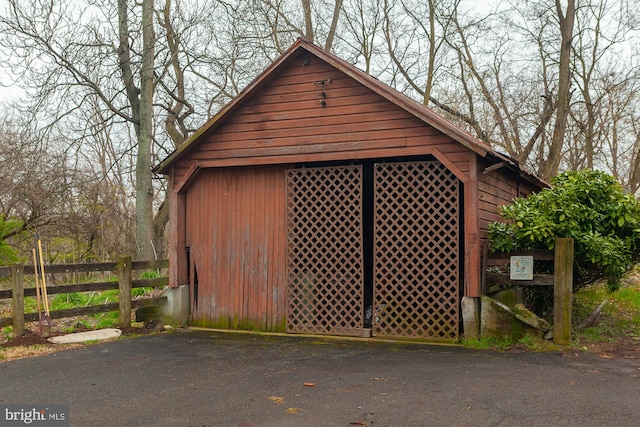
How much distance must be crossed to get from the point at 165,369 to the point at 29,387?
1.54 metres

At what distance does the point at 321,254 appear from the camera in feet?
33.0

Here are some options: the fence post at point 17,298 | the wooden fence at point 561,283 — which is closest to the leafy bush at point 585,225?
the wooden fence at point 561,283

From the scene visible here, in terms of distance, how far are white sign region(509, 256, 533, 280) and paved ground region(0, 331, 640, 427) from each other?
1187 millimetres

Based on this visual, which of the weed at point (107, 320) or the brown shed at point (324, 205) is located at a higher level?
the brown shed at point (324, 205)

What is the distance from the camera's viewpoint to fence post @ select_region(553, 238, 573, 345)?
8391 mm

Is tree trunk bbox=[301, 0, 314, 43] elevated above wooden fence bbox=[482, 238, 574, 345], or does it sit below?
above

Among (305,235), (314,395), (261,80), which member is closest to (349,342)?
(305,235)

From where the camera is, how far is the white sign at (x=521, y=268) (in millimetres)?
8594

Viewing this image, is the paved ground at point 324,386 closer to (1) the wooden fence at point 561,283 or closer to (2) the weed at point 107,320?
(1) the wooden fence at point 561,283

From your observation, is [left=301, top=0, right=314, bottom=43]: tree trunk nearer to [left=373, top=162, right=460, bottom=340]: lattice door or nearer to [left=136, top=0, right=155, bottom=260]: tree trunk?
[left=136, top=0, right=155, bottom=260]: tree trunk

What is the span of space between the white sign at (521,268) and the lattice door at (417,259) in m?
0.81

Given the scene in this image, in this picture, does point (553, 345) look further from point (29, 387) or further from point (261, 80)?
point (29, 387)

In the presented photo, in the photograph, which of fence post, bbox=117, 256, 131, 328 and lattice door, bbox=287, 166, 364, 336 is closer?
lattice door, bbox=287, 166, 364, 336

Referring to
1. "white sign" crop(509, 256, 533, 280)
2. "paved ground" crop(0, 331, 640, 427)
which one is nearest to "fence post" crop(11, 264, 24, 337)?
"paved ground" crop(0, 331, 640, 427)
